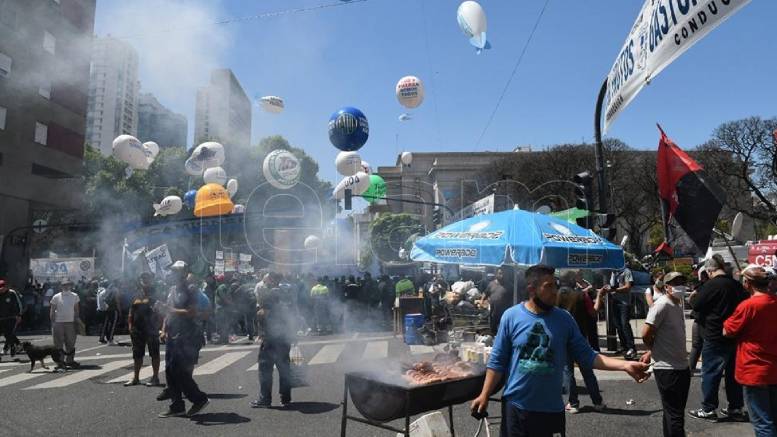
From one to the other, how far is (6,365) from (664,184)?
42.1 feet

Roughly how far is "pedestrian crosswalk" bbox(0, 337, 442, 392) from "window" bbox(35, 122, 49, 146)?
19.4 metres

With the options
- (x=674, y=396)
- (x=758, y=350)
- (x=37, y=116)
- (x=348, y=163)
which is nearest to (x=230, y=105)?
(x=348, y=163)

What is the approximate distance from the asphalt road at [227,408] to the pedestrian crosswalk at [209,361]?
34mm

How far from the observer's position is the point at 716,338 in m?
5.57

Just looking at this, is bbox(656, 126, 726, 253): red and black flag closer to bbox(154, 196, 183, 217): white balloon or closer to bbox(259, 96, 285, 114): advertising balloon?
bbox(259, 96, 285, 114): advertising balloon

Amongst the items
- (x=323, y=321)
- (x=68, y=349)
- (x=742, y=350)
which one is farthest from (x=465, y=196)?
(x=742, y=350)

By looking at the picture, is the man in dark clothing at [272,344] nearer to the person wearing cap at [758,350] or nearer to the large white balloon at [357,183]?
the person wearing cap at [758,350]

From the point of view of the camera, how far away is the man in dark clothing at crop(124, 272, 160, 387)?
820cm

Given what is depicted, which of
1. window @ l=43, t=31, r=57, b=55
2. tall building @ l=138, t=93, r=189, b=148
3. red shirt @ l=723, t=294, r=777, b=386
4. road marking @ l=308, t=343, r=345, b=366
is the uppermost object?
tall building @ l=138, t=93, r=189, b=148

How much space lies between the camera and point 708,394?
5.77m

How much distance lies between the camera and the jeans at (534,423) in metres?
3.21

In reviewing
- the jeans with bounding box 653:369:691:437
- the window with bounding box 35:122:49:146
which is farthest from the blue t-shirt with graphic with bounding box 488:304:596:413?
the window with bounding box 35:122:49:146

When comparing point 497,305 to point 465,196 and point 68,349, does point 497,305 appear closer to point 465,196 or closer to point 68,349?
point 68,349

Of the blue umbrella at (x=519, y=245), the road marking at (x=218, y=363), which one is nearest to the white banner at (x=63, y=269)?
the road marking at (x=218, y=363)
